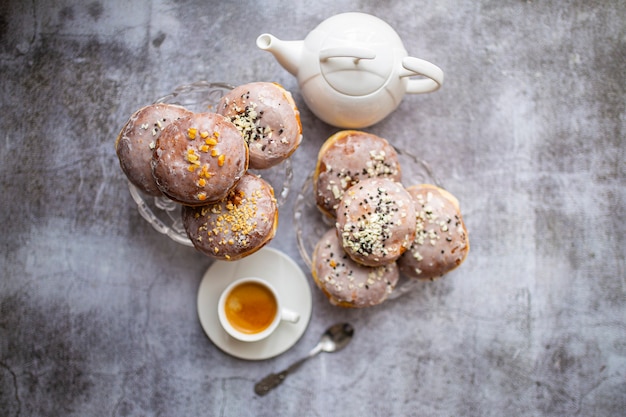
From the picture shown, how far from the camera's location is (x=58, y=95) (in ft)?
6.63

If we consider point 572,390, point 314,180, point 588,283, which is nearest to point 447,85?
point 314,180

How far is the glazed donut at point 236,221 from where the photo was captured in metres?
1.66

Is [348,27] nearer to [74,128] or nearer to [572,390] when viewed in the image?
[74,128]

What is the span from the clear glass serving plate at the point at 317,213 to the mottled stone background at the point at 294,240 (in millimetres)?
64

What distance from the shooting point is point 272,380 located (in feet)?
6.57

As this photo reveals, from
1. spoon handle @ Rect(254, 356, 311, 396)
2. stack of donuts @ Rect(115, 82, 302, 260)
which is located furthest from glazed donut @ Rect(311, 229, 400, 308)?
spoon handle @ Rect(254, 356, 311, 396)

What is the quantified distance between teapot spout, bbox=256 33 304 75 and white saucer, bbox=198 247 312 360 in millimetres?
667

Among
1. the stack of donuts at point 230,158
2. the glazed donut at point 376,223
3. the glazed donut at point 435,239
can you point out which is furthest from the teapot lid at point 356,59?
the glazed donut at point 435,239

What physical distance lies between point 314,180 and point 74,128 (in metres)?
0.93

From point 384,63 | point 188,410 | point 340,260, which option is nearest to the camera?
point 384,63

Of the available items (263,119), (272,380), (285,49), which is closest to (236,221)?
(263,119)

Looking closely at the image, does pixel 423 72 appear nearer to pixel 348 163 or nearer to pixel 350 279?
pixel 348 163

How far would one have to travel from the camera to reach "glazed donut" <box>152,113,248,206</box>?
1.53 metres

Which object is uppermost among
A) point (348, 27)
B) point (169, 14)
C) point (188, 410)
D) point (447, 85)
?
point (348, 27)
